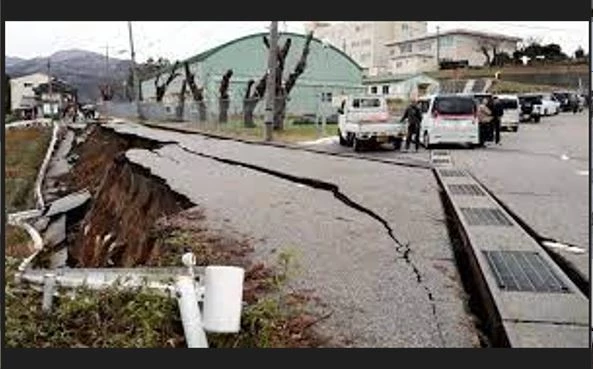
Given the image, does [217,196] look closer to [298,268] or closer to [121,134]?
[298,268]

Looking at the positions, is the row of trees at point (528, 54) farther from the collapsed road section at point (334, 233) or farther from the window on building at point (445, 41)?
the collapsed road section at point (334, 233)

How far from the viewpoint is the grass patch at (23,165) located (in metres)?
20.2

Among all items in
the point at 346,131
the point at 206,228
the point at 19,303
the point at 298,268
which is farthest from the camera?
the point at 346,131

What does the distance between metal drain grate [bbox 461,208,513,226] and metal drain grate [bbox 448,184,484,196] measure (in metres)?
1.77

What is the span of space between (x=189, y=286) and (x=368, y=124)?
1876cm

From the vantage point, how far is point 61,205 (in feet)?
57.9

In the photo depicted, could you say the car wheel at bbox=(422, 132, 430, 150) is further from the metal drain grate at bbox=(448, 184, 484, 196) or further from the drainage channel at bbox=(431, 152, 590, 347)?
the drainage channel at bbox=(431, 152, 590, 347)

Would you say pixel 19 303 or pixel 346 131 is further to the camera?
pixel 346 131

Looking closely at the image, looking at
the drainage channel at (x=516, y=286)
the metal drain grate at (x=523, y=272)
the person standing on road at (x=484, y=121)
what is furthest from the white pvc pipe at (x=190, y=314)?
the person standing on road at (x=484, y=121)

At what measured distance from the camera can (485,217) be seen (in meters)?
9.15

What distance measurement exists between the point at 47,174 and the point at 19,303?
924 inches

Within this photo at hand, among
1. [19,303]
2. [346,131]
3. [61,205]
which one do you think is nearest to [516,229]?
[19,303]

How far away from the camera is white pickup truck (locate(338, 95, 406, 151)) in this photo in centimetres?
2292

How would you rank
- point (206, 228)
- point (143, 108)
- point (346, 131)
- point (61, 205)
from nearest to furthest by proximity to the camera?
point (206, 228)
point (61, 205)
point (346, 131)
point (143, 108)
